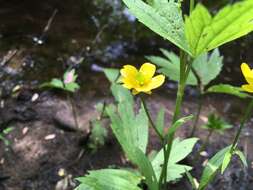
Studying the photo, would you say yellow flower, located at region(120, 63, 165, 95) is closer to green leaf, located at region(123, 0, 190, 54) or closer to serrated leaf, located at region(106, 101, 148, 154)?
green leaf, located at region(123, 0, 190, 54)

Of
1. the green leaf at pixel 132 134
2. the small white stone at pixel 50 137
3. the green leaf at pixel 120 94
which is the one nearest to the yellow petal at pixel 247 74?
the green leaf at pixel 132 134

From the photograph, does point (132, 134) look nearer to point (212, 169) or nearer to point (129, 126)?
point (129, 126)

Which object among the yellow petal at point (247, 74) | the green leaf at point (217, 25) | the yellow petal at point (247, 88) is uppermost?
the green leaf at point (217, 25)

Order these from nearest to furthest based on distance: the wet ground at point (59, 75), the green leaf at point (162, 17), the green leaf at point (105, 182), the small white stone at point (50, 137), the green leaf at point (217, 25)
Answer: the green leaf at point (217, 25), the green leaf at point (162, 17), the green leaf at point (105, 182), the wet ground at point (59, 75), the small white stone at point (50, 137)

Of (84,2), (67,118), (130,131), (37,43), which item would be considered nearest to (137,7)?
(130,131)

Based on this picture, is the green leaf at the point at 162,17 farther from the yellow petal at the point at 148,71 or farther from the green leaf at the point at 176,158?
the green leaf at the point at 176,158
